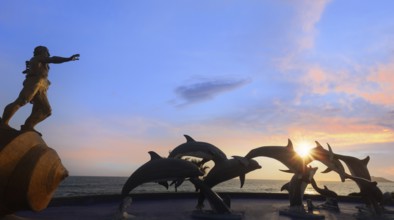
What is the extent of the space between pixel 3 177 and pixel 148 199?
15.8m

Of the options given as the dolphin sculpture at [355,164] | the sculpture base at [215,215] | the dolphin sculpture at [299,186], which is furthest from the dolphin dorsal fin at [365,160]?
the sculpture base at [215,215]

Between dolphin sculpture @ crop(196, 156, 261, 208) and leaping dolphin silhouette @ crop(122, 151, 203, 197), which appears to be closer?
leaping dolphin silhouette @ crop(122, 151, 203, 197)

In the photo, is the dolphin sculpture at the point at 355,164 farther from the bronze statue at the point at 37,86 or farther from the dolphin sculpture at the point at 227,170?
the bronze statue at the point at 37,86

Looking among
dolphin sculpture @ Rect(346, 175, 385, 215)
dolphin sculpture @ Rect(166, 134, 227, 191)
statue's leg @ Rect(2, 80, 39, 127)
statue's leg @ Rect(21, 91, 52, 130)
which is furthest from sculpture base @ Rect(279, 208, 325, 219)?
statue's leg @ Rect(2, 80, 39, 127)

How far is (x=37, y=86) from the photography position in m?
10.3

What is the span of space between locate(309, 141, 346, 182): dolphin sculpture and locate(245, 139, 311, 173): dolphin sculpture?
63 centimetres

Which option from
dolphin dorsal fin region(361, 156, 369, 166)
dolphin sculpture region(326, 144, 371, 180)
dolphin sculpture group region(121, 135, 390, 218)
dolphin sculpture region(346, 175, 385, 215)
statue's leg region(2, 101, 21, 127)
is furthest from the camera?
dolphin dorsal fin region(361, 156, 369, 166)

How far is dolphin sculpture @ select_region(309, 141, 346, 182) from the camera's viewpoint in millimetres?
19203

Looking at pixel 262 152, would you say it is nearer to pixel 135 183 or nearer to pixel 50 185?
pixel 135 183

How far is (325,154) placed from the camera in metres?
19.6

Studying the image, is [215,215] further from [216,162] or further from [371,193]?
[371,193]

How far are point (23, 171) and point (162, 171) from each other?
744cm

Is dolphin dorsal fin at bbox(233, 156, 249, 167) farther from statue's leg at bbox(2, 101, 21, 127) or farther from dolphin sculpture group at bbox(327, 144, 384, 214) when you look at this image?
statue's leg at bbox(2, 101, 21, 127)

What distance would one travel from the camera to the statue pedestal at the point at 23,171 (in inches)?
334
